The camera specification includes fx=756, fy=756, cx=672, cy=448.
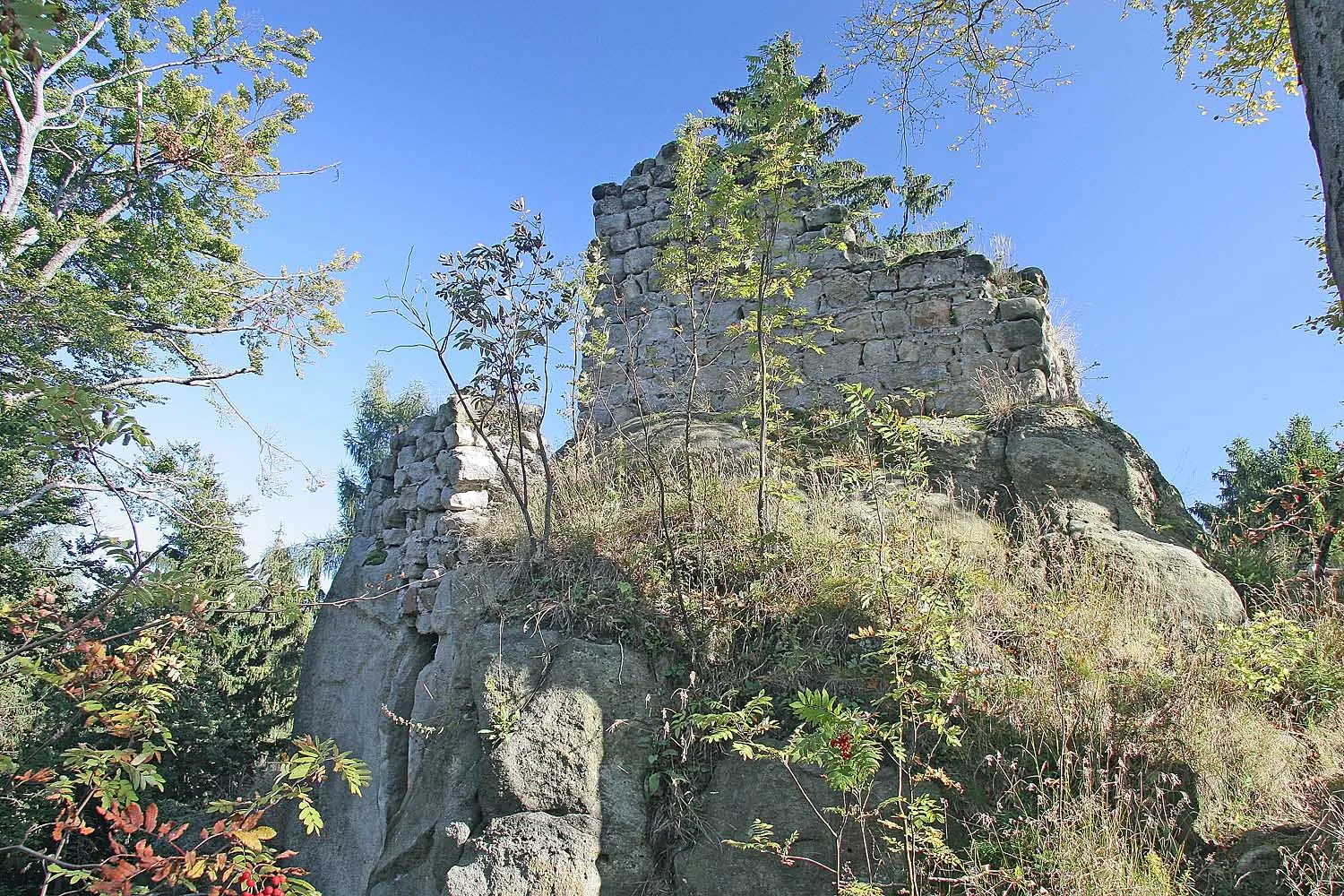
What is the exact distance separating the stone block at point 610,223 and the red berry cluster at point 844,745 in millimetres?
6517

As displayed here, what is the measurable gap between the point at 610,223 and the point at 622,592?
5143mm

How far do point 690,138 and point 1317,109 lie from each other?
3692 millimetres

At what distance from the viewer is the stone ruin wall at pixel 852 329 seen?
667 centimetres

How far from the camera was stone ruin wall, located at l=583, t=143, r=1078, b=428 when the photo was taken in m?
6.67

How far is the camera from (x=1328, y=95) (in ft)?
7.88

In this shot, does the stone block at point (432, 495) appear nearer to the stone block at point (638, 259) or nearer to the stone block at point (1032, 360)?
the stone block at point (638, 259)

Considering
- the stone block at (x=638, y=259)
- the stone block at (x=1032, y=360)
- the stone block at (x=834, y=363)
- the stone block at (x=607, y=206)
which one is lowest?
the stone block at (x=1032, y=360)

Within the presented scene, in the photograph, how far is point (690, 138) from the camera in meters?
5.38

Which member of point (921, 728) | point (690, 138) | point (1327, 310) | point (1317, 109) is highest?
point (690, 138)

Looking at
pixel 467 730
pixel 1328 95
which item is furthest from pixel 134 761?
pixel 1328 95

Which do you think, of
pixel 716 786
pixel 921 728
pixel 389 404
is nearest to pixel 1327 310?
pixel 921 728

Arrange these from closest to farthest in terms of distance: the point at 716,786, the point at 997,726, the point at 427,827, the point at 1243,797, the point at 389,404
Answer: the point at 1243,797, the point at 997,726, the point at 716,786, the point at 427,827, the point at 389,404

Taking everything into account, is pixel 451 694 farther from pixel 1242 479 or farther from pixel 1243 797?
pixel 1242 479


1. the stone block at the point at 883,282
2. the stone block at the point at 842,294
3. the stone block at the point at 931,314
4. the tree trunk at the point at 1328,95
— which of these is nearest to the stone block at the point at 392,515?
the stone block at the point at 842,294
